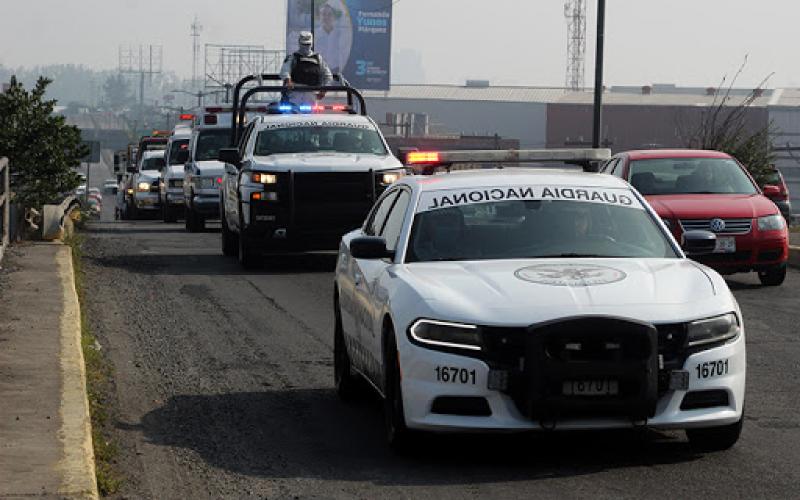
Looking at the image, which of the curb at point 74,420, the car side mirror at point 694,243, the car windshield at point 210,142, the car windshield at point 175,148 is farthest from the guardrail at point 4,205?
the car windshield at point 175,148

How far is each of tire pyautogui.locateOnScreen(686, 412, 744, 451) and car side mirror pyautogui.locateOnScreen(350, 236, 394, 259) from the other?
203 cm

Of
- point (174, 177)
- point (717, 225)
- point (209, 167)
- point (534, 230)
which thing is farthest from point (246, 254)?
point (174, 177)

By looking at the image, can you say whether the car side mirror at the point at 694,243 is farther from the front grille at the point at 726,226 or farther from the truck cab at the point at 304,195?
the truck cab at the point at 304,195

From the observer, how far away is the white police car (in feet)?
27.0

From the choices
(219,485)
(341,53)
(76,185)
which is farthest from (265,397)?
(341,53)

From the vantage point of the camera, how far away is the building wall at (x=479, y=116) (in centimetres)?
13388

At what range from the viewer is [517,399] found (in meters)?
8.30

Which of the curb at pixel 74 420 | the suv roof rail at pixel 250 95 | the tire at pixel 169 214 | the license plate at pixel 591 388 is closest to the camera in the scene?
the curb at pixel 74 420

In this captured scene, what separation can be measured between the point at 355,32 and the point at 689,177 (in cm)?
8967

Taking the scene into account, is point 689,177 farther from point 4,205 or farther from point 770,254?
point 4,205

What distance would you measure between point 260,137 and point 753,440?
13935 millimetres

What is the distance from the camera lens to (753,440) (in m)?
9.22

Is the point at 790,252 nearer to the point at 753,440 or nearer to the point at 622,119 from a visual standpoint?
the point at 753,440

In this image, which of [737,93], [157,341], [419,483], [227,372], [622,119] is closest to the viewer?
[419,483]
